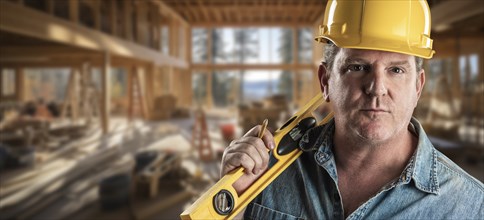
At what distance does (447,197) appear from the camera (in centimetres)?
134

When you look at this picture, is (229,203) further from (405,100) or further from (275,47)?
(275,47)

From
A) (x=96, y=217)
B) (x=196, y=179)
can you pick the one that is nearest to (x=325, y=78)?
(x=96, y=217)

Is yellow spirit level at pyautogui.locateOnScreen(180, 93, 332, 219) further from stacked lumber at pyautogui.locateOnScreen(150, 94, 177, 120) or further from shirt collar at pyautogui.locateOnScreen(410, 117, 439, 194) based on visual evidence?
stacked lumber at pyautogui.locateOnScreen(150, 94, 177, 120)

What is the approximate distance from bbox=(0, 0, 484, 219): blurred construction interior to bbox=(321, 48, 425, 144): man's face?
12.9 feet

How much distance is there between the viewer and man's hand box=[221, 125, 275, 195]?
1.37 m

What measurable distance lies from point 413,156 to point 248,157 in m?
0.62

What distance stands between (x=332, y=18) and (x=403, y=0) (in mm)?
256

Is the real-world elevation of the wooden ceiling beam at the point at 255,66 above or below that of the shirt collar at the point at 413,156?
above

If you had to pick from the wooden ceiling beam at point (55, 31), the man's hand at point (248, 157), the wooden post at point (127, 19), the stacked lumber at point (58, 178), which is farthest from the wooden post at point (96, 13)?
the man's hand at point (248, 157)

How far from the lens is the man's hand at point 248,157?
137 centimetres

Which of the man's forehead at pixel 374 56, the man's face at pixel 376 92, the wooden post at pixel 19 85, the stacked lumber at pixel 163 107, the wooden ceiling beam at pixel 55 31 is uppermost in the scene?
the wooden ceiling beam at pixel 55 31

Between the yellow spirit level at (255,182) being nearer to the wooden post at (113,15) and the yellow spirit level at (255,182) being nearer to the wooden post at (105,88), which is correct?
the wooden post at (105,88)

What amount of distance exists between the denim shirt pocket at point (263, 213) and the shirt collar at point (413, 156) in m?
0.25

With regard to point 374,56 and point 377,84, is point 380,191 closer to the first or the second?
point 377,84
